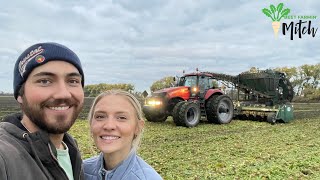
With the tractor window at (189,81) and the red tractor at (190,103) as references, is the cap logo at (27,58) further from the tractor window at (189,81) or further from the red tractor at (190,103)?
the tractor window at (189,81)

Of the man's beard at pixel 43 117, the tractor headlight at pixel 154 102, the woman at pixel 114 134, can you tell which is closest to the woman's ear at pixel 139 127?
the woman at pixel 114 134

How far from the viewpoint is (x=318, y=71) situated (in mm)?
76438

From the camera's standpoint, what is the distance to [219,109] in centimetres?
1752

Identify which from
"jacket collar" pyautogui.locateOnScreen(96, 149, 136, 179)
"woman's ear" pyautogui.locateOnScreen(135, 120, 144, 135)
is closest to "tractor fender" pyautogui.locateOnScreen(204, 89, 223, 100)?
"woman's ear" pyautogui.locateOnScreen(135, 120, 144, 135)

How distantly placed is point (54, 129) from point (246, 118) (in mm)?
18833

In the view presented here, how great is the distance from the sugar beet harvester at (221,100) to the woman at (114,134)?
12.2 m

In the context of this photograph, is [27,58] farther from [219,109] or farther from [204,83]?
[219,109]

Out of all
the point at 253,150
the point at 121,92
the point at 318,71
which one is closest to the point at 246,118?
Answer: the point at 253,150

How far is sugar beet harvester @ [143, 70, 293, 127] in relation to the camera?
15875 mm

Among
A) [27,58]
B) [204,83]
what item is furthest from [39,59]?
[204,83]

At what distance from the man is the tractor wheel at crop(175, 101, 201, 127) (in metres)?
12.7

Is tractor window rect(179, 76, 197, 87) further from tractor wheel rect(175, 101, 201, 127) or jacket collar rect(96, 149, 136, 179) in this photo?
jacket collar rect(96, 149, 136, 179)

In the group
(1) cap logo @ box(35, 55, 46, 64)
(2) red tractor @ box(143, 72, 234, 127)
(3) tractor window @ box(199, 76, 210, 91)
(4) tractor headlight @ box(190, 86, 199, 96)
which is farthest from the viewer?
(3) tractor window @ box(199, 76, 210, 91)

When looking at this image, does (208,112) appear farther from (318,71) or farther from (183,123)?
(318,71)
